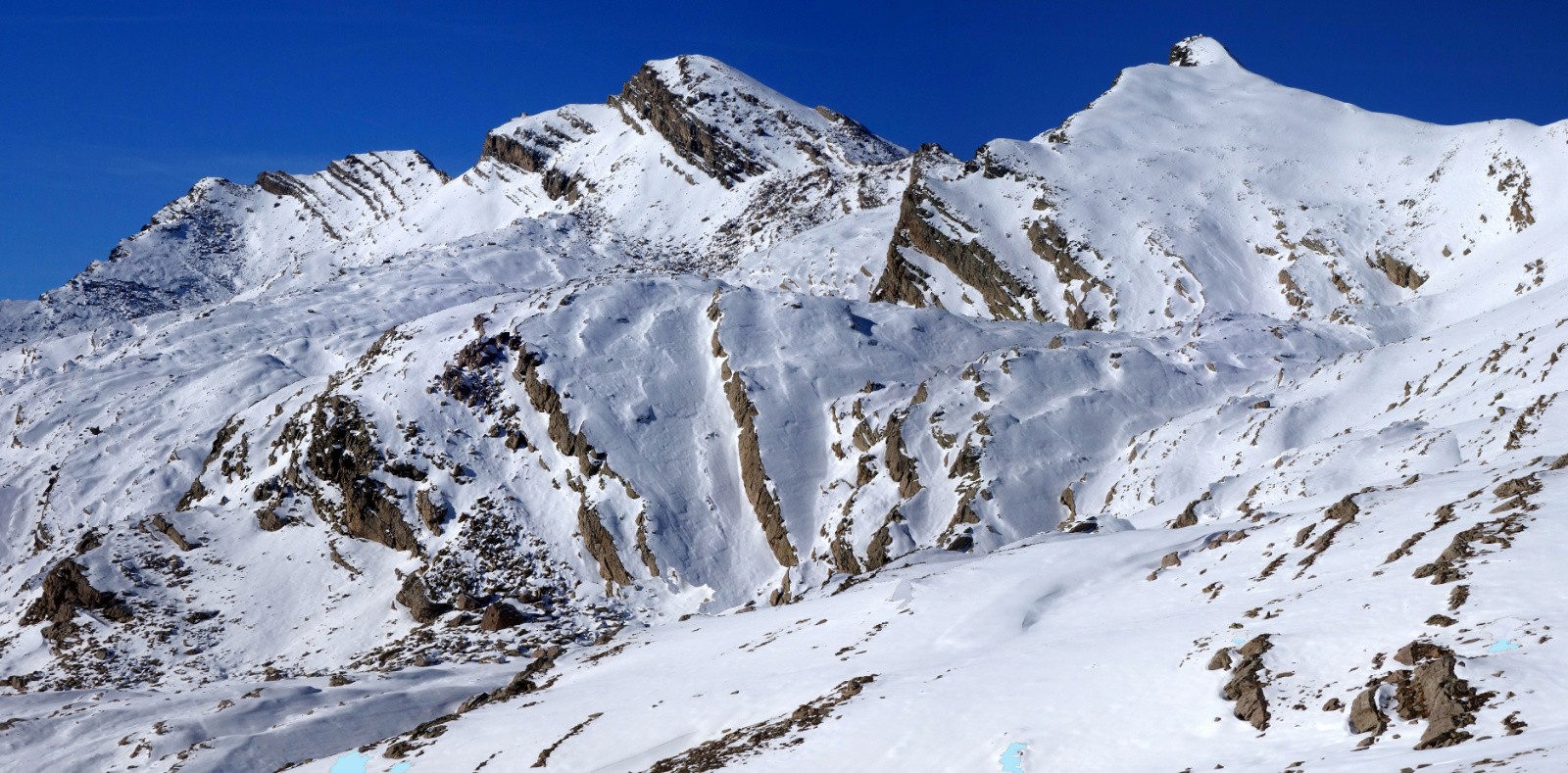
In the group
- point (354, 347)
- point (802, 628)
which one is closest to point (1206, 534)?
point (802, 628)

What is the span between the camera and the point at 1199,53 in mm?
114000

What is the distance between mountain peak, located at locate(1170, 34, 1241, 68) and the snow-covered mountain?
2.35 ft

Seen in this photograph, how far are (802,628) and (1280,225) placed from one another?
201ft

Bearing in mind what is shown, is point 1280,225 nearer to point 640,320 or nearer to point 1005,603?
point 640,320

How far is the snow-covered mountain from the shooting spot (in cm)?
2064

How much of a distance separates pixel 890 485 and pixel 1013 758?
34.8 meters

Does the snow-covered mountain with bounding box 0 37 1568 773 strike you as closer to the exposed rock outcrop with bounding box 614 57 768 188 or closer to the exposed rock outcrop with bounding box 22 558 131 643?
the exposed rock outcrop with bounding box 22 558 131 643

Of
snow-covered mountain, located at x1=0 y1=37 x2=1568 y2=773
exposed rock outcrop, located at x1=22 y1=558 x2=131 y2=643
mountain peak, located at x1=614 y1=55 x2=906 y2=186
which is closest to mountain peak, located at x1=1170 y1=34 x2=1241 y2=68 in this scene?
snow-covered mountain, located at x1=0 y1=37 x2=1568 y2=773

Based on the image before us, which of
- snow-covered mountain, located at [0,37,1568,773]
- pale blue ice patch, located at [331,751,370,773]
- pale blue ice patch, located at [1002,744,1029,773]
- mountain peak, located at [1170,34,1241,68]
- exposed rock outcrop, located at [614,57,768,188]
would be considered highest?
exposed rock outcrop, located at [614,57,768,188]

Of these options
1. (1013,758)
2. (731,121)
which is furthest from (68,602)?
(731,121)

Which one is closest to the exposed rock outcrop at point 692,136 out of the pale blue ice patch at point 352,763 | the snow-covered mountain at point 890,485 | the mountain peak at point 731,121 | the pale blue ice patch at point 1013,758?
the mountain peak at point 731,121

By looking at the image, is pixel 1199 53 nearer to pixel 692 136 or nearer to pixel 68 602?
pixel 692 136

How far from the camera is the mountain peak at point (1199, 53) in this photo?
11150 centimetres

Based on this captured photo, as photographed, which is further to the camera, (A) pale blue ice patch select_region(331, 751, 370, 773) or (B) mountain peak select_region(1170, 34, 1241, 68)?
(B) mountain peak select_region(1170, 34, 1241, 68)
